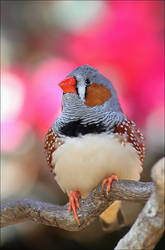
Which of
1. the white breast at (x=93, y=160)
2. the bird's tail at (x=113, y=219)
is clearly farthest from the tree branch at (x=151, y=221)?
the bird's tail at (x=113, y=219)

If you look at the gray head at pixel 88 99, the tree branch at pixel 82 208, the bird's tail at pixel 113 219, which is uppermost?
the gray head at pixel 88 99

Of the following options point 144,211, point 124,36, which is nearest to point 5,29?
point 124,36

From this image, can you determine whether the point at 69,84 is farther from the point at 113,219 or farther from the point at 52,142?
the point at 113,219

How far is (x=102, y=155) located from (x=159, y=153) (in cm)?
30

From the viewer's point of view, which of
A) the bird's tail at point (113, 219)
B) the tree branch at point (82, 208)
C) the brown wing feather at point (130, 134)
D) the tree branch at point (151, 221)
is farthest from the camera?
the bird's tail at point (113, 219)

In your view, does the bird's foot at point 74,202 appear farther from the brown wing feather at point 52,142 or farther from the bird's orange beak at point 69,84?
the bird's orange beak at point 69,84

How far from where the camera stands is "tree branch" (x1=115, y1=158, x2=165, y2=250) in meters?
0.37

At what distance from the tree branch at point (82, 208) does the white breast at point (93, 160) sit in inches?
1.3

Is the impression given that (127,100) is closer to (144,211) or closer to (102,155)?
(102,155)

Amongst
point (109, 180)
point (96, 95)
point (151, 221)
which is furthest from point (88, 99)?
point (151, 221)

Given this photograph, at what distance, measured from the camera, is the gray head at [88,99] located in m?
0.57

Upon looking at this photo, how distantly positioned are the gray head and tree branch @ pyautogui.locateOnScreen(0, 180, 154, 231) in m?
0.10

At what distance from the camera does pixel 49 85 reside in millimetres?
876

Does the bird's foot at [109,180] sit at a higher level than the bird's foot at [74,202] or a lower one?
higher
